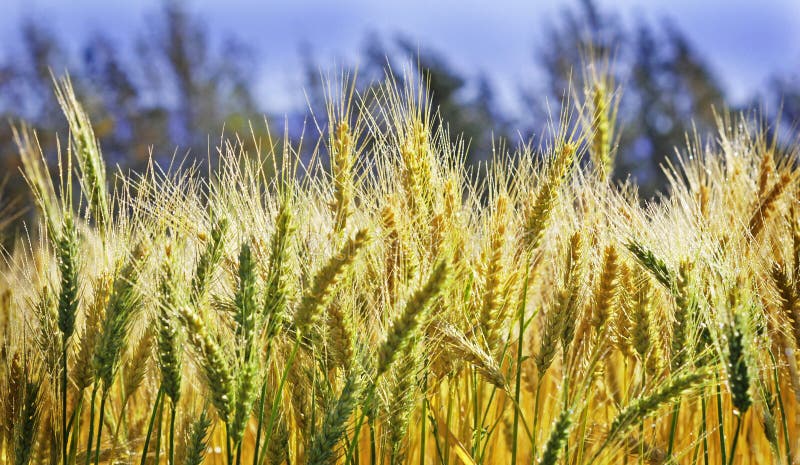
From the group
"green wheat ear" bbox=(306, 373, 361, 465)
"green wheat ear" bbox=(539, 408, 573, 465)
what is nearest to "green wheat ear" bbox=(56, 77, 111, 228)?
"green wheat ear" bbox=(306, 373, 361, 465)

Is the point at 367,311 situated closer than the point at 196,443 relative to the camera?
No

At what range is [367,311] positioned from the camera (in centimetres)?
189

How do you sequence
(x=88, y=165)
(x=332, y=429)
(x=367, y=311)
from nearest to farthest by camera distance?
(x=332, y=429) → (x=88, y=165) → (x=367, y=311)

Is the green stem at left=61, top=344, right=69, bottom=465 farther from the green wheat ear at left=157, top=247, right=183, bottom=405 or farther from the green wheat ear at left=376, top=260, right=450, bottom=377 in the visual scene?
the green wheat ear at left=376, top=260, right=450, bottom=377

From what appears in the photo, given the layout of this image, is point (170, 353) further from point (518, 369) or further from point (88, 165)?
point (518, 369)

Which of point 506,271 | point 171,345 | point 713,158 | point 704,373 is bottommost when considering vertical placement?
point 704,373

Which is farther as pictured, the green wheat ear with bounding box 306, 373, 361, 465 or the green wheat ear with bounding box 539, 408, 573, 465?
the green wheat ear with bounding box 306, 373, 361, 465

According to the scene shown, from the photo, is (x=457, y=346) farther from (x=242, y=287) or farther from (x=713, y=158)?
(x=713, y=158)

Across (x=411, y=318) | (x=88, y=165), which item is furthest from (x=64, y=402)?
(x=411, y=318)

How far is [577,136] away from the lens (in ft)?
7.03

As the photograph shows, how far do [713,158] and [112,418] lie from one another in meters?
1.99

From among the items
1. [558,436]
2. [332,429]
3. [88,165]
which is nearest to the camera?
[558,436]

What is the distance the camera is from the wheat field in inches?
58.1

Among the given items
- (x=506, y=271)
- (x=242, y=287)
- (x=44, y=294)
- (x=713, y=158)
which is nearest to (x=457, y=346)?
(x=506, y=271)
